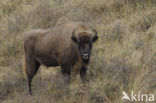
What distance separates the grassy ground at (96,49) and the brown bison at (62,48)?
11.5 inches

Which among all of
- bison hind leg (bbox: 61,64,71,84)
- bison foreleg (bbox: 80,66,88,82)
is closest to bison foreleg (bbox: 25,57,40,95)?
bison hind leg (bbox: 61,64,71,84)

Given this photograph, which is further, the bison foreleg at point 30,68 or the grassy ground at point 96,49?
the bison foreleg at point 30,68

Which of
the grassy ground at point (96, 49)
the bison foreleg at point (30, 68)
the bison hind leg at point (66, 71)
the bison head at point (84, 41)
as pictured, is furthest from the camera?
the bison foreleg at point (30, 68)

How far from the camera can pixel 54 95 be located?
6426mm

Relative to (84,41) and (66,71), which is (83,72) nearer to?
(66,71)

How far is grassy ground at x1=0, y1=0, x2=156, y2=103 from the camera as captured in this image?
6082mm

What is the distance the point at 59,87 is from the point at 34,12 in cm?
479

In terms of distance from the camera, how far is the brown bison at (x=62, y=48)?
647cm

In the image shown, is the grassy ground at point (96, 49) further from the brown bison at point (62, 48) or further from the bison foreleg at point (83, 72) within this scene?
the brown bison at point (62, 48)

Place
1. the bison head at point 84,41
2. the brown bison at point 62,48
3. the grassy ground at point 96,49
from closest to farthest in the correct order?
the grassy ground at point 96,49, the bison head at point 84,41, the brown bison at point 62,48

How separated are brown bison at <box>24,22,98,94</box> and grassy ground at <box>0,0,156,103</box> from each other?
29cm

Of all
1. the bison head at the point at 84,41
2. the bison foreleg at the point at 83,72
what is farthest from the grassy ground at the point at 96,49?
the bison head at the point at 84,41

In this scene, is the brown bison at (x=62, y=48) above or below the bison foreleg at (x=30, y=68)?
above

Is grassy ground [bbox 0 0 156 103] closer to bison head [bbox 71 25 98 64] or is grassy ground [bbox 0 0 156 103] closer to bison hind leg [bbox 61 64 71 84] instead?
bison hind leg [bbox 61 64 71 84]
